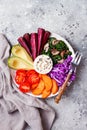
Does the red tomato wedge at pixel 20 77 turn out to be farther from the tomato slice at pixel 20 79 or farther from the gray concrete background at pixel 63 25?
the gray concrete background at pixel 63 25

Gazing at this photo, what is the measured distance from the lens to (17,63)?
3.50ft

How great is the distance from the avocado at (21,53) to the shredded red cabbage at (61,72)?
0.27ft

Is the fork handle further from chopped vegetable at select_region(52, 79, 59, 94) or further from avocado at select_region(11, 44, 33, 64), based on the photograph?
avocado at select_region(11, 44, 33, 64)

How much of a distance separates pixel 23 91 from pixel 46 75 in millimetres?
92

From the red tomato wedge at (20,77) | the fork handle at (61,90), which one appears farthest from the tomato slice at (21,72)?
the fork handle at (61,90)

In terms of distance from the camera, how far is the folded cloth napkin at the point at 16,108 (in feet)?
3.49

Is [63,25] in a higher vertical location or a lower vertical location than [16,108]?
higher

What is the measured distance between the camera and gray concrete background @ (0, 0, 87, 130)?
113 centimetres

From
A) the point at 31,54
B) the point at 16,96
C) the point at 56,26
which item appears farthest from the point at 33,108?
the point at 56,26

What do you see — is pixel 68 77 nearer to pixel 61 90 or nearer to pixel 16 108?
pixel 61 90

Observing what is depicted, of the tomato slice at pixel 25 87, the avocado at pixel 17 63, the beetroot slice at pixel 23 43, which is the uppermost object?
the beetroot slice at pixel 23 43

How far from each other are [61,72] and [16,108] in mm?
189

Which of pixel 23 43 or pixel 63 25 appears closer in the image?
pixel 23 43

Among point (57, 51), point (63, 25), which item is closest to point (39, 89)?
point (57, 51)
